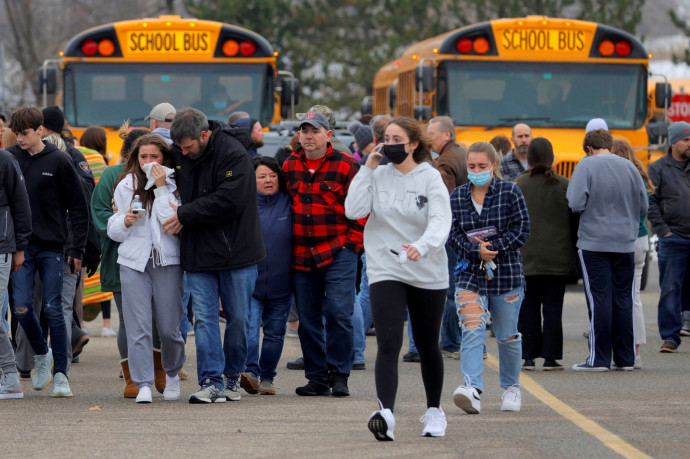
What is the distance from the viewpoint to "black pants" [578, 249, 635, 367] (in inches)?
413

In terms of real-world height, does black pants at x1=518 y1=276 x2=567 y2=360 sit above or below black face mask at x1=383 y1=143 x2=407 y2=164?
below

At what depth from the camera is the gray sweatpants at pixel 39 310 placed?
9571 mm

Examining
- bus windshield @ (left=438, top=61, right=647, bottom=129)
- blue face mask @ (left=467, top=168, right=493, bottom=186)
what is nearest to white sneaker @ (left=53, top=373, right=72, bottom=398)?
blue face mask @ (left=467, top=168, right=493, bottom=186)

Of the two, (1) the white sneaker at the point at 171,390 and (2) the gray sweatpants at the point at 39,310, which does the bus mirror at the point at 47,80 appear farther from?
(1) the white sneaker at the point at 171,390

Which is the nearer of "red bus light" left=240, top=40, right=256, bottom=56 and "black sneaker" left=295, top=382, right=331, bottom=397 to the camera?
"black sneaker" left=295, top=382, right=331, bottom=397

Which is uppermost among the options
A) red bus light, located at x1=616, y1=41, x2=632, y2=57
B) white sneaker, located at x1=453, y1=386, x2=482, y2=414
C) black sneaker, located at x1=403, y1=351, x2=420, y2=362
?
red bus light, located at x1=616, y1=41, x2=632, y2=57

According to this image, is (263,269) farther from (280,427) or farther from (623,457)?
(623,457)

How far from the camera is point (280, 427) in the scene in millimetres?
7680

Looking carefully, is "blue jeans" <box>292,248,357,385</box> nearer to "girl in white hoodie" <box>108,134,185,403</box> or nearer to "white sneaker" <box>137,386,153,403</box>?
"girl in white hoodie" <box>108,134,185,403</box>

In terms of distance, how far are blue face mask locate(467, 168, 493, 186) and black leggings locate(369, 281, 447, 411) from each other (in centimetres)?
136

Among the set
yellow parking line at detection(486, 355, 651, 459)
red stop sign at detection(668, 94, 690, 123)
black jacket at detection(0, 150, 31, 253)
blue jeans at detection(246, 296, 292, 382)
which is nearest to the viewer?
yellow parking line at detection(486, 355, 651, 459)

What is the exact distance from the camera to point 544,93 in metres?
17.2

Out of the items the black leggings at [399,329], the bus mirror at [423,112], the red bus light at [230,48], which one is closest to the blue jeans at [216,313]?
the black leggings at [399,329]

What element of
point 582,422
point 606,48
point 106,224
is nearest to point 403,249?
point 582,422
